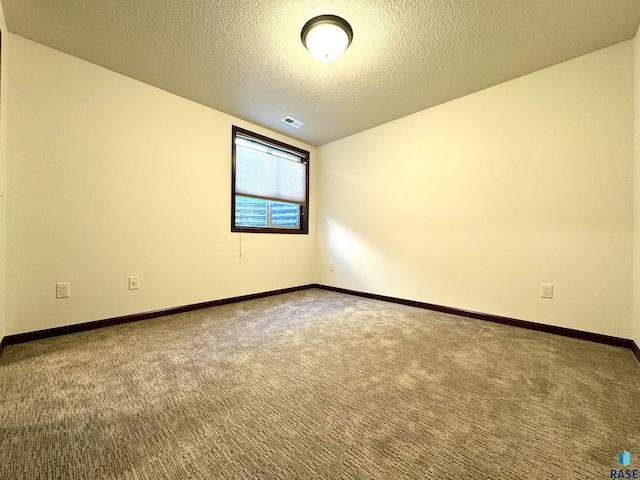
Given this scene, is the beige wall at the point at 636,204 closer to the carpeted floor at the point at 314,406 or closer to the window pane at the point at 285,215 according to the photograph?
the carpeted floor at the point at 314,406

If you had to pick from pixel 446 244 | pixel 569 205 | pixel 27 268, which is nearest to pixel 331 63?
pixel 446 244

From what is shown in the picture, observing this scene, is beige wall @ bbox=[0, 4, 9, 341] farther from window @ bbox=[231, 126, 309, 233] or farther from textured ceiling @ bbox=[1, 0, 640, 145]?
window @ bbox=[231, 126, 309, 233]

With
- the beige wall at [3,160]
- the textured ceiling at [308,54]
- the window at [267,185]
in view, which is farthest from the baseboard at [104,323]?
the textured ceiling at [308,54]

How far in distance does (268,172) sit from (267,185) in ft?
0.64

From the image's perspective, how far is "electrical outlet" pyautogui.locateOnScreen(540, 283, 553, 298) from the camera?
2.24m

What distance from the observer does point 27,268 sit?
197 cm

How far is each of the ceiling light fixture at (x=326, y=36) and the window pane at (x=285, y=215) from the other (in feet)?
7.25

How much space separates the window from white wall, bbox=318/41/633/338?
106 centimetres

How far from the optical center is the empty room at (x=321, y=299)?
1045 millimetres

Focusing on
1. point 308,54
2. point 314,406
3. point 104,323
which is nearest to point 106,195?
point 104,323

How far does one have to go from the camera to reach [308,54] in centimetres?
211

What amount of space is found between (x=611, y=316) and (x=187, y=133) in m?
4.29

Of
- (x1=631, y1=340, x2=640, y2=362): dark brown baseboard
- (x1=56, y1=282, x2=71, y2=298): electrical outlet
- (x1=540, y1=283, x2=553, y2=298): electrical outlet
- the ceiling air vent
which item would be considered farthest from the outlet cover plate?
(x1=631, y1=340, x2=640, y2=362): dark brown baseboard

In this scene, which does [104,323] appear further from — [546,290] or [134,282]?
[546,290]
